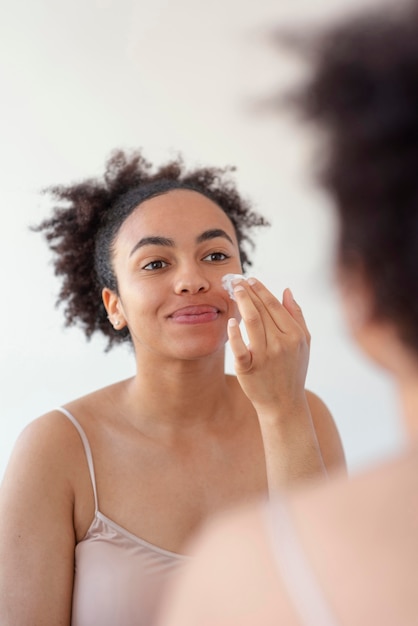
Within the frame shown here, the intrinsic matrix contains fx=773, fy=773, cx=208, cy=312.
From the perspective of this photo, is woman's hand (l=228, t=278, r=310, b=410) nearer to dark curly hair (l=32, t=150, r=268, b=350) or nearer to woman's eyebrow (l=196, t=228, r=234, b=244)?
woman's eyebrow (l=196, t=228, r=234, b=244)

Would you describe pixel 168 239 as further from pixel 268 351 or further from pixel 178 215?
pixel 268 351

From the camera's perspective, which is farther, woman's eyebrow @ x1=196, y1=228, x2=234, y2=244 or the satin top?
woman's eyebrow @ x1=196, y1=228, x2=234, y2=244

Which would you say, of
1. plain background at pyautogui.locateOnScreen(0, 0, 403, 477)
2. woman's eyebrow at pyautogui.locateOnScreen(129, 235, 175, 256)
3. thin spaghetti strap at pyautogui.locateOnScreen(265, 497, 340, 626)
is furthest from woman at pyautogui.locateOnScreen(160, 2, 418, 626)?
plain background at pyautogui.locateOnScreen(0, 0, 403, 477)

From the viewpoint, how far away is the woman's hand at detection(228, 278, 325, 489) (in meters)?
1.11

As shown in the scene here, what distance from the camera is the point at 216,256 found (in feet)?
4.55

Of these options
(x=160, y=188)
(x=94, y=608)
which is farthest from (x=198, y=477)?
(x=160, y=188)

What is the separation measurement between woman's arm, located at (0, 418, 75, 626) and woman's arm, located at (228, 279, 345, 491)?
34 cm

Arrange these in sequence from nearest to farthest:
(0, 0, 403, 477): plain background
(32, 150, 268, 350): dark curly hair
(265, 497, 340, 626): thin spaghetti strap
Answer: (265, 497, 340, 626): thin spaghetti strap → (32, 150, 268, 350): dark curly hair → (0, 0, 403, 477): plain background

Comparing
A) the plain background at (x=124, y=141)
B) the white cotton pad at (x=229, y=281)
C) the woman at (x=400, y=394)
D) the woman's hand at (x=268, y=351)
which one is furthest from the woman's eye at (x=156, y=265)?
the woman at (x=400, y=394)

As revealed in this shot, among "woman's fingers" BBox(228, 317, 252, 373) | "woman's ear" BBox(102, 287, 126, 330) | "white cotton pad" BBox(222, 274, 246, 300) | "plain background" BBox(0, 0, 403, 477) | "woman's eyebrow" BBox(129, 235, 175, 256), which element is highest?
"plain background" BBox(0, 0, 403, 477)

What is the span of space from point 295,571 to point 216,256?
969 mm

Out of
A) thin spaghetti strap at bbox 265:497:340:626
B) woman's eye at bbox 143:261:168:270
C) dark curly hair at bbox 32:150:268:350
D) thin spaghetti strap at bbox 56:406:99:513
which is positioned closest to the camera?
thin spaghetti strap at bbox 265:497:340:626

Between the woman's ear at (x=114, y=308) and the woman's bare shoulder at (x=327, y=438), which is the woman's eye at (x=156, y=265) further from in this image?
the woman's bare shoulder at (x=327, y=438)

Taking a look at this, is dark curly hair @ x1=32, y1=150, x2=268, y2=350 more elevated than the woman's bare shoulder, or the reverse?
dark curly hair @ x1=32, y1=150, x2=268, y2=350
